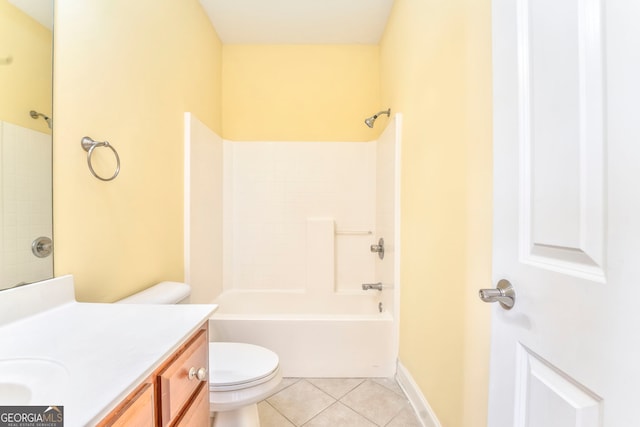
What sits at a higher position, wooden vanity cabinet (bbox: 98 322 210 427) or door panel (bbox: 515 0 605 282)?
door panel (bbox: 515 0 605 282)

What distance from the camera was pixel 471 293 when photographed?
1.01m

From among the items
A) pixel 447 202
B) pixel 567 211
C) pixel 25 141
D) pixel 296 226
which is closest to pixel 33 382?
pixel 25 141

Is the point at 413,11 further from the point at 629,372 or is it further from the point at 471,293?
the point at 629,372

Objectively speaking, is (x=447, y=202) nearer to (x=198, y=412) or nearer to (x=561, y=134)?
(x=561, y=134)

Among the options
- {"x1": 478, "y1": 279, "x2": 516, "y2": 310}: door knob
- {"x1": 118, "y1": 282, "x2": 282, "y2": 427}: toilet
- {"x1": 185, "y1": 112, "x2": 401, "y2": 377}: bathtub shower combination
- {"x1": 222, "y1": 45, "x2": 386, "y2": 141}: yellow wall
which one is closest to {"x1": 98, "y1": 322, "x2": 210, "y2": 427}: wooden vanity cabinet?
{"x1": 118, "y1": 282, "x2": 282, "y2": 427}: toilet

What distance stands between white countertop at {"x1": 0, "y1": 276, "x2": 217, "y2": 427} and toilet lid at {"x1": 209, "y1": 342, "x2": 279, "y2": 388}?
49 cm

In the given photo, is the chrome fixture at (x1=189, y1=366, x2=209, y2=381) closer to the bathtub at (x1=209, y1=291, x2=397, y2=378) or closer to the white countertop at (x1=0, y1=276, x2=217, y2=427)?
the white countertop at (x1=0, y1=276, x2=217, y2=427)

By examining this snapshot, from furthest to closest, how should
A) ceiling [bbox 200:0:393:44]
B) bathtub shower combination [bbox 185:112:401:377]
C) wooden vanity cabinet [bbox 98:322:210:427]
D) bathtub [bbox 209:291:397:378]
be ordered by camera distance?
bathtub shower combination [bbox 185:112:401:377] < ceiling [bbox 200:0:393:44] < bathtub [bbox 209:291:397:378] < wooden vanity cabinet [bbox 98:322:210:427]

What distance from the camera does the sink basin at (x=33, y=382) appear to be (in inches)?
17.6

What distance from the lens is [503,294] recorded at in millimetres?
596

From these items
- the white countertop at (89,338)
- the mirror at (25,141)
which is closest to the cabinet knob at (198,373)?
the white countertop at (89,338)

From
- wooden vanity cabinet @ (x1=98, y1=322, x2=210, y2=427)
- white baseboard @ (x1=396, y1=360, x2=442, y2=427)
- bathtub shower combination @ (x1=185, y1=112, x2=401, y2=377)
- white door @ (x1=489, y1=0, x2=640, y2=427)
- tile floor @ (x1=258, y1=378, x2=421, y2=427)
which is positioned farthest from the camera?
bathtub shower combination @ (x1=185, y1=112, x2=401, y2=377)

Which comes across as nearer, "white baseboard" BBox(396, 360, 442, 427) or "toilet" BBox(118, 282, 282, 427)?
"toilet" BBox(118, 282, 282, 427)

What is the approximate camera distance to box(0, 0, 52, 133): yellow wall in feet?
2.51
